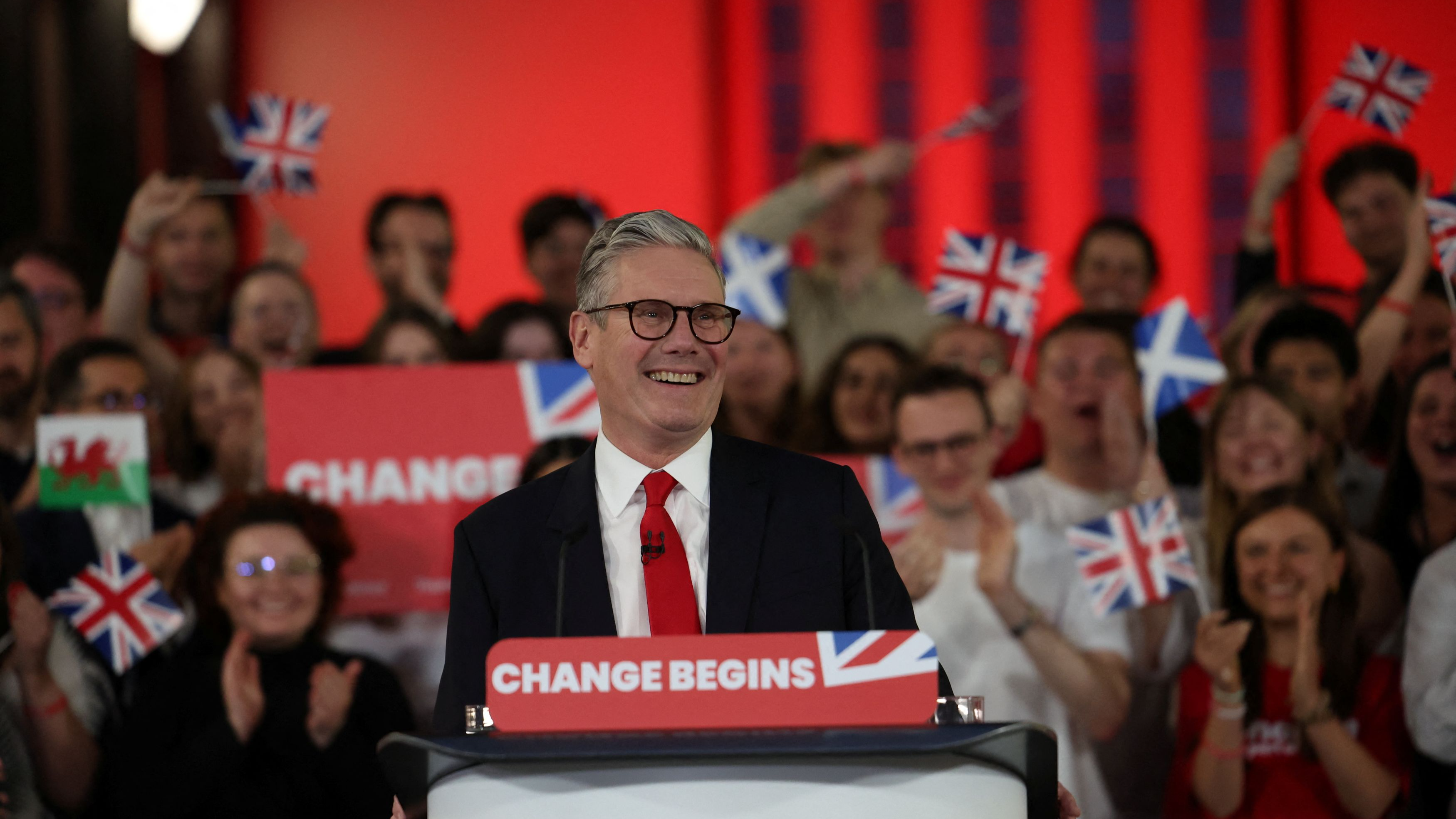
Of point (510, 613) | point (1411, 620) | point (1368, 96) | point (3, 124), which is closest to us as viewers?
point (510, 613)

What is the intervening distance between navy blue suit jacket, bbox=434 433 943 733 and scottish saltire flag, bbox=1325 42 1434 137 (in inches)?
117

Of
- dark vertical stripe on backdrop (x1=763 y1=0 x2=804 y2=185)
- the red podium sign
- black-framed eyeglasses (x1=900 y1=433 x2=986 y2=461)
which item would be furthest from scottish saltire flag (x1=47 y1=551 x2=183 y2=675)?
dark vertical stripe on backdrop (x1=763 y1=0 x2=804 y2=185)

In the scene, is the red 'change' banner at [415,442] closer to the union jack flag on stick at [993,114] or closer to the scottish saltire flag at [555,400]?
the scottish saltire flag at [555,400]

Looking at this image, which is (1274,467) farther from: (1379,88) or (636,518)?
(636,518)

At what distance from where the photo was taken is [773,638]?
143 cm

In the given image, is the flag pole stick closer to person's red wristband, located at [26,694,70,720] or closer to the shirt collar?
person's red wristband, located at [26,694,70,720]

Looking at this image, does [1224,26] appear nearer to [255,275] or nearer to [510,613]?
[255,275]

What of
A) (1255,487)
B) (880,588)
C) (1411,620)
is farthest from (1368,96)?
(880,588)

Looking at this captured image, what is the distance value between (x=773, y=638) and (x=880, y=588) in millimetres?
380

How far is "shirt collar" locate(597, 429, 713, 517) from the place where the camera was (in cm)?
181

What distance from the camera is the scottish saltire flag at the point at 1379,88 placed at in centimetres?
414

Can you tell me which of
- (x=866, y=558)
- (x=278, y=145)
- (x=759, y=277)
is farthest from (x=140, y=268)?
(x=866, y=558)

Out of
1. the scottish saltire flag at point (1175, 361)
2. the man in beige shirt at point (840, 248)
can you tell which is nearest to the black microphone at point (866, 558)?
the scottish saltire flag at point (1175, 361)

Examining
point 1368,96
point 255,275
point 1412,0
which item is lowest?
point 255,275
